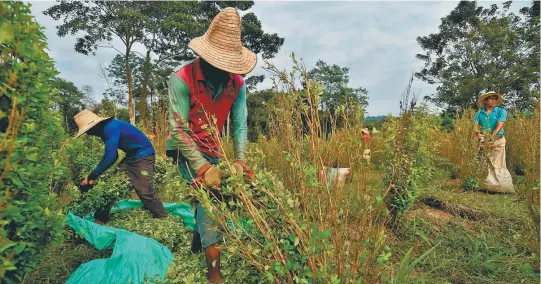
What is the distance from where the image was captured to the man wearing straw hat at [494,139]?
5887 mm

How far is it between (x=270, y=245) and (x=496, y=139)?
5.95m

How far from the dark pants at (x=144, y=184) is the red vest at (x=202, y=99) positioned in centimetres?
178

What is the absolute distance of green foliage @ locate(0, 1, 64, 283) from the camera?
151 centimetres

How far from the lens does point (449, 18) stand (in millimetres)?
28891

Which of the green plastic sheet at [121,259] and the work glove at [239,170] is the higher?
the work glove at [239,170]

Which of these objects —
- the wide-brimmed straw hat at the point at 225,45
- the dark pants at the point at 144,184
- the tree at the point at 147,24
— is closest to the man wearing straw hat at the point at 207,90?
the wide-brimmed straw hat at the point at 225,45

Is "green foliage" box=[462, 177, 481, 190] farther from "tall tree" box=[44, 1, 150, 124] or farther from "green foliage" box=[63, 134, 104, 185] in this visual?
"tall tree" box=[44, 1, 150, 124]

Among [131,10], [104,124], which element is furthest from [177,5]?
[104,124]

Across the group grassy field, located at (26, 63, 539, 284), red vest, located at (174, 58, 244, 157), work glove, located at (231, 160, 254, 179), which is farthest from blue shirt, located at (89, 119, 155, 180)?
work glove, located at (231, 160, 254, 179)

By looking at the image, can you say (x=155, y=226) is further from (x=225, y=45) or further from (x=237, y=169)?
(x=225, y=45)

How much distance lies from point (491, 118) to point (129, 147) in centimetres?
581

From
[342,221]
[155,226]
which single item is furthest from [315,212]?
Result: [155,226]

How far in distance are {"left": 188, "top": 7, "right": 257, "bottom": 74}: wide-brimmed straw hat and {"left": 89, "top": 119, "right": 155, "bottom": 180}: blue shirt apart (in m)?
1.79

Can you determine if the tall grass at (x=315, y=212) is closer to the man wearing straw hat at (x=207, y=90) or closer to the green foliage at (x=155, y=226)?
the man wearing straw hat at (x=207, y=90)
